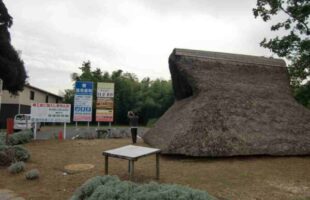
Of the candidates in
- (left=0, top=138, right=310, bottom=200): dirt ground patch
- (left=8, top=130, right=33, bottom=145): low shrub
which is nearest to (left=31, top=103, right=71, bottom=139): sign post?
(left=8, top=130, right=33, bottom=145): low shrub

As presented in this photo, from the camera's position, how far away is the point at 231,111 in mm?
9508

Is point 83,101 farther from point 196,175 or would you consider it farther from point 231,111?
point 196,175

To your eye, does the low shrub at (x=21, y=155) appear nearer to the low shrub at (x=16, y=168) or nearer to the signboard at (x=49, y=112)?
the low shrub at (x=16, y=168)

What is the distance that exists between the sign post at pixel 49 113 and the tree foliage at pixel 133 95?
24212mm

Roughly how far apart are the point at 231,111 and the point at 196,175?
328 cm

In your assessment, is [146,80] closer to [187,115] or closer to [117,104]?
[117,104]

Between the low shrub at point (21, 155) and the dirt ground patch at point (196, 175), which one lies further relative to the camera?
the low shrub at point (21, 155)

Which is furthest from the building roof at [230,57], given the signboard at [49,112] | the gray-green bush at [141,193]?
the gray-green bush at [141,193]

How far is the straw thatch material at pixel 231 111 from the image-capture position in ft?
28.2

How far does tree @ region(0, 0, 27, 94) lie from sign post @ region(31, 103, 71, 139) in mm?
12784

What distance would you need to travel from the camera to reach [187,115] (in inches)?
373

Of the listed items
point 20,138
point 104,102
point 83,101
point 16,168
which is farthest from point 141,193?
point 104,102

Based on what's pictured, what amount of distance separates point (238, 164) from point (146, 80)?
127 feet

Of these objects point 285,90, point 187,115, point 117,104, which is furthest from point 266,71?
point 117,104
